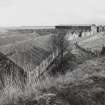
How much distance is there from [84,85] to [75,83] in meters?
0.38

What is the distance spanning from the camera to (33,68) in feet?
27.6

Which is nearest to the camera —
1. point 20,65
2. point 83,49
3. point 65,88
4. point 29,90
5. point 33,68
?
point 29,90

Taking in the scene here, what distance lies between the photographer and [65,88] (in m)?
5.13

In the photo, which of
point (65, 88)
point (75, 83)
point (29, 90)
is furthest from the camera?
point (75, 83)

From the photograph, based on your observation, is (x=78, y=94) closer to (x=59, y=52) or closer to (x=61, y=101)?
(x=61, y=101)

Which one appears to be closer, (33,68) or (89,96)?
(89,96)

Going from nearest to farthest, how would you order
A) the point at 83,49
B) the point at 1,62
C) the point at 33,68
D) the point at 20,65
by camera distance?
the point at 1,62
the point at 20,65
the point at 33,68
the point at 83,49

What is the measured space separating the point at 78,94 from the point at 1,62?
3923 millimetres

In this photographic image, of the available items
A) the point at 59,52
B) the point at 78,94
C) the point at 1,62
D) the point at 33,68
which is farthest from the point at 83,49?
the point at 78,94

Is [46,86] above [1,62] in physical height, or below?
below

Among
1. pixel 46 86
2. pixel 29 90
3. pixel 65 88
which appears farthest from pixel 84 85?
pixel 29 90

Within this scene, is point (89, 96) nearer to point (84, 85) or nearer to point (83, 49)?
point (84, 85)

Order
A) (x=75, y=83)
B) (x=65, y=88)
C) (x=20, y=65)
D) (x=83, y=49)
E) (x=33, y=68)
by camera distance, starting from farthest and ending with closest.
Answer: (x=83, y=49)
(x=33, y=68)
(x=20, y=65)
(x=75, y=83)
(x=65, y=88)

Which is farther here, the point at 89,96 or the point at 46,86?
the point at 46,86
